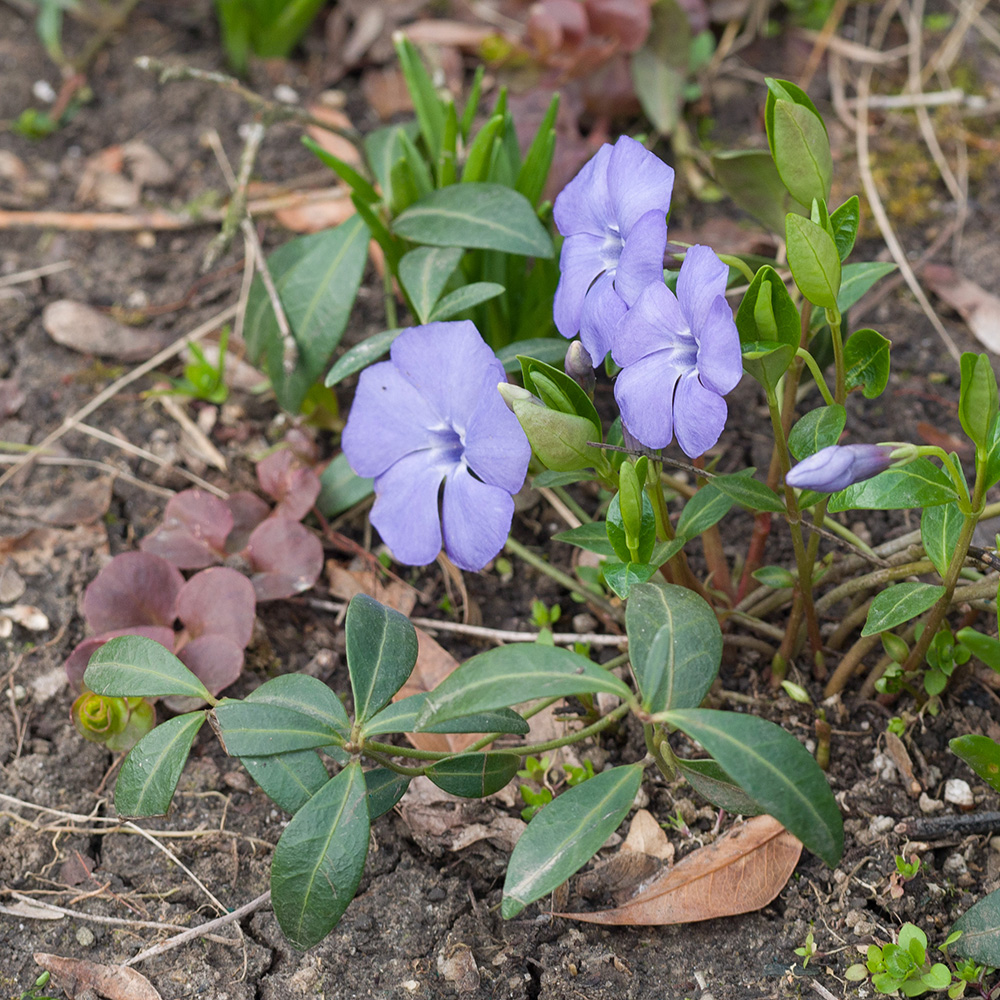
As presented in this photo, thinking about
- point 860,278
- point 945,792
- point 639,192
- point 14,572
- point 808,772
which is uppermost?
point 639,192

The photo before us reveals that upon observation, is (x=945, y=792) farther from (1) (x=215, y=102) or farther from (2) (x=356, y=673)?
→ (1) (x=215, y=102)

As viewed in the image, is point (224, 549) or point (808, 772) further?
point (224, 549)

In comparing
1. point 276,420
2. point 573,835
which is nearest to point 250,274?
point 276,420

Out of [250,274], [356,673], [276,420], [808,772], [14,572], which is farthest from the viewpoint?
[250,274]

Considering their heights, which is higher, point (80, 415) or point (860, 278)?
point (860, 278)

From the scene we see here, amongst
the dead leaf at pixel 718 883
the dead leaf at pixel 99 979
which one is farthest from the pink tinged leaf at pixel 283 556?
the dead leaf at pixel 718 883

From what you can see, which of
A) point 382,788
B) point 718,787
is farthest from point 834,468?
point 382,788

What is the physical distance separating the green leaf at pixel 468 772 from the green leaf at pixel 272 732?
0.46 ft

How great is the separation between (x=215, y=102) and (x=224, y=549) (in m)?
1.57

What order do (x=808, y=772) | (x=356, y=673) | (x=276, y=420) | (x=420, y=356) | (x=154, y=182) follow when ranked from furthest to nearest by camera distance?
(x=154, y=182)
(x=276, y=420)
(x=420, y=356)
(x=356, y=673)
(x=808, y=772)

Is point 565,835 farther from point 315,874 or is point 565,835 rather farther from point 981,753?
point 981,753

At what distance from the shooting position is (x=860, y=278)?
151cm

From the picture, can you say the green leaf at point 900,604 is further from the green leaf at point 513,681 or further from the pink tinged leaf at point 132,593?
the pink tinged leaf at point 132,593

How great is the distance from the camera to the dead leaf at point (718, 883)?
1369 mm
